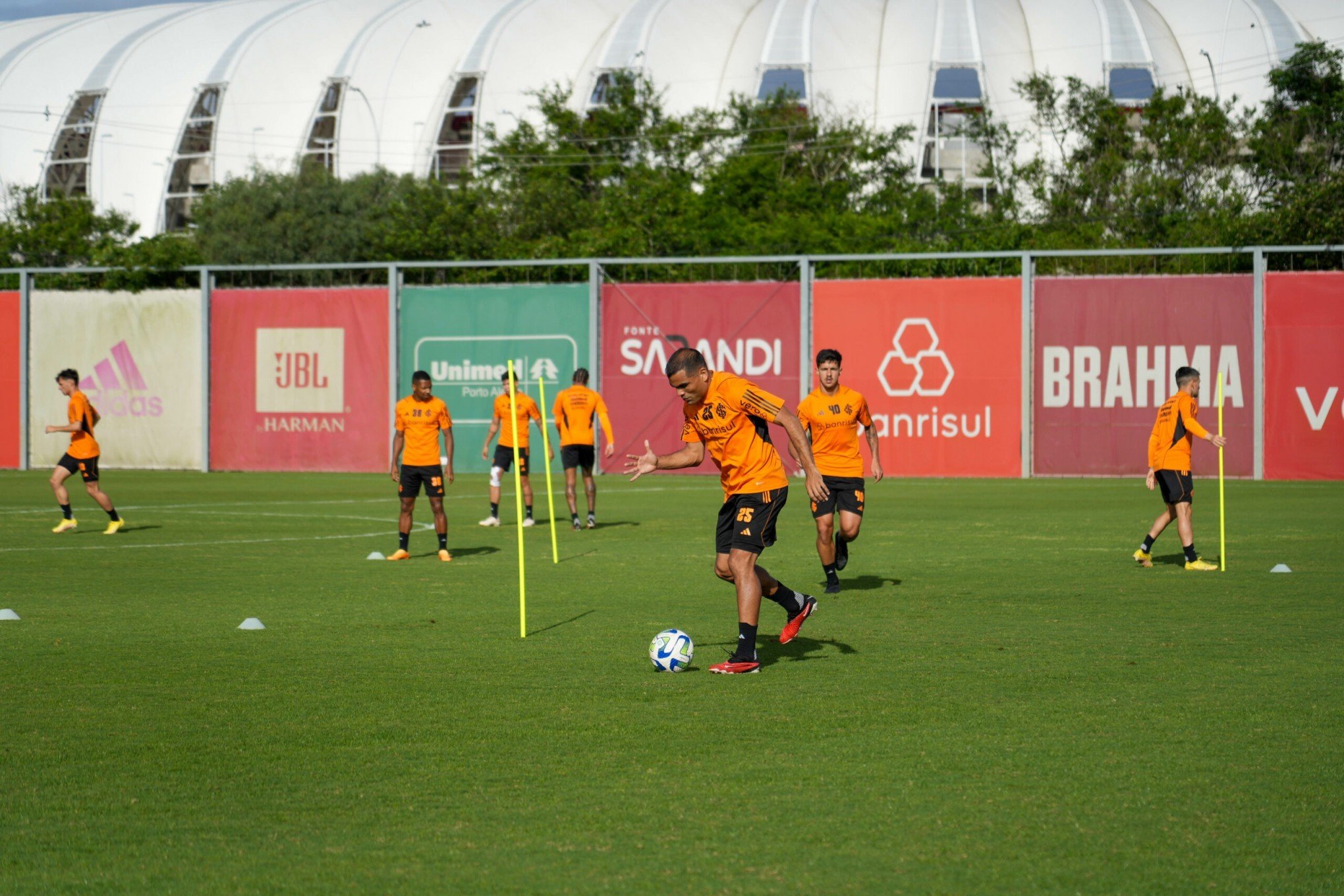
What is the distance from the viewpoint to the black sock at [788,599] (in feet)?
34.0

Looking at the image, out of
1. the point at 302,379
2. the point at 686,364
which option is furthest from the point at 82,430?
the point at 302,379

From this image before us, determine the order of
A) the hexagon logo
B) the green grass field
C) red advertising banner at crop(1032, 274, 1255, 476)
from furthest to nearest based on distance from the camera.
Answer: the hexagon logo
red advertising banner at crop(1032, 274, 1255, 476)
the green grass field

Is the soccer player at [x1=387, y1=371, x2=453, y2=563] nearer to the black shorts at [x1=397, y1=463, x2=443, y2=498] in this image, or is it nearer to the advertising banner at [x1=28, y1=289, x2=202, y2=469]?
the black shorts at [x1=397, y1=463, x2=443, y2=498]

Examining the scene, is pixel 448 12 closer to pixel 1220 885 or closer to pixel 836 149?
pixel 836 149

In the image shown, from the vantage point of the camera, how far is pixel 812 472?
936cm

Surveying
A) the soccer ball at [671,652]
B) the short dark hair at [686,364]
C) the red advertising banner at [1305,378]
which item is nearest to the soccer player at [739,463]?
the short dark hair at [686,364]

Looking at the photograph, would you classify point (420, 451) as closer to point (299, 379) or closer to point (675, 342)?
point (675, 342)

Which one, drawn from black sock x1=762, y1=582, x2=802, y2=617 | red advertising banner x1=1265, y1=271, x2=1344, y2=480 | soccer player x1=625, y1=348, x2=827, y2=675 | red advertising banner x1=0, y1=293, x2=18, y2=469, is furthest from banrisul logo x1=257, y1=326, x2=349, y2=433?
soccer player x1=625, y1=348, x2=827, y2=675

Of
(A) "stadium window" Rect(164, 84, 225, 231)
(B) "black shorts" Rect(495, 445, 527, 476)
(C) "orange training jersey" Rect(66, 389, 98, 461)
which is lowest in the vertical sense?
(B) "black shorts" Rect(495, 445, 527, 476)

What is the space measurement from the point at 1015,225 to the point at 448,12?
133 feet

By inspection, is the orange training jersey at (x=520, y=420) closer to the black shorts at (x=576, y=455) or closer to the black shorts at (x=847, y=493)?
the black shorts at (x=576, y=455)

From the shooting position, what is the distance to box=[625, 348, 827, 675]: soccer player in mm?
9617

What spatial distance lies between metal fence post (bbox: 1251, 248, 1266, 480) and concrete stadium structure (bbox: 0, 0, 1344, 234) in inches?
1362

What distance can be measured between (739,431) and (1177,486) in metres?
7.36
